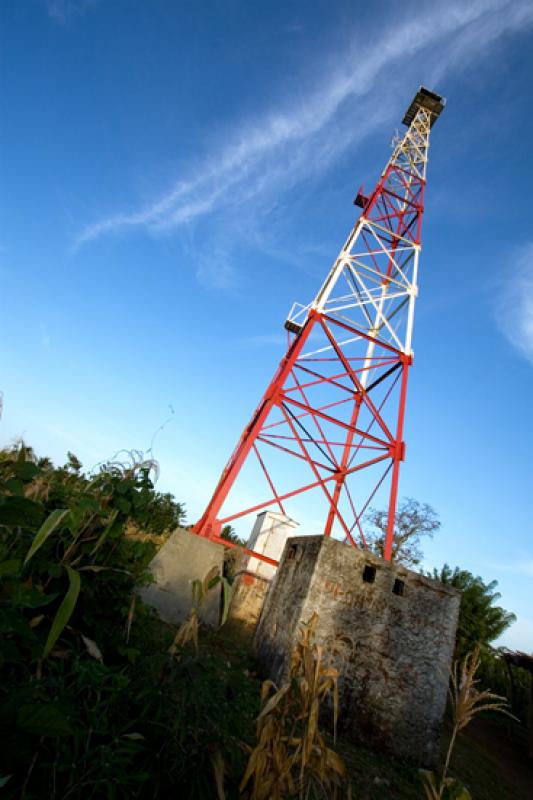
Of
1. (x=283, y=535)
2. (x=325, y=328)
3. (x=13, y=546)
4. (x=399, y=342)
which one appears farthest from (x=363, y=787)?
(x=283, y=535)

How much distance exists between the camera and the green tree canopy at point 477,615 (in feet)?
53.3

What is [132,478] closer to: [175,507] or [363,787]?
[363,787]

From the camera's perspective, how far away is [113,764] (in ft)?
3.92

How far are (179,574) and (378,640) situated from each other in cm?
246

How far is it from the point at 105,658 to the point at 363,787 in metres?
2.11

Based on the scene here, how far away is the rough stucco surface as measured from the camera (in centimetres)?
372

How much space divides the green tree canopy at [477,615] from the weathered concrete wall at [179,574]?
46.6 ft

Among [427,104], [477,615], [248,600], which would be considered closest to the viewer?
[248,600]

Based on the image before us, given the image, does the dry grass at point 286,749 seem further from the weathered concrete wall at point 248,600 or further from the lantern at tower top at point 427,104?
the lantern at tower top at point 427,104

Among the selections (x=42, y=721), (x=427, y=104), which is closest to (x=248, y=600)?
(x=42, y=721)

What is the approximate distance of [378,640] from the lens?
3939 mm

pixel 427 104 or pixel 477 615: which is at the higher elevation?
pixel 427 104

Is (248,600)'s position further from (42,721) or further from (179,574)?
(42,721)

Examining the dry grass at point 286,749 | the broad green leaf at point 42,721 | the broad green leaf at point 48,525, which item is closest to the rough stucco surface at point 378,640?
the dry grass at point 286,749
